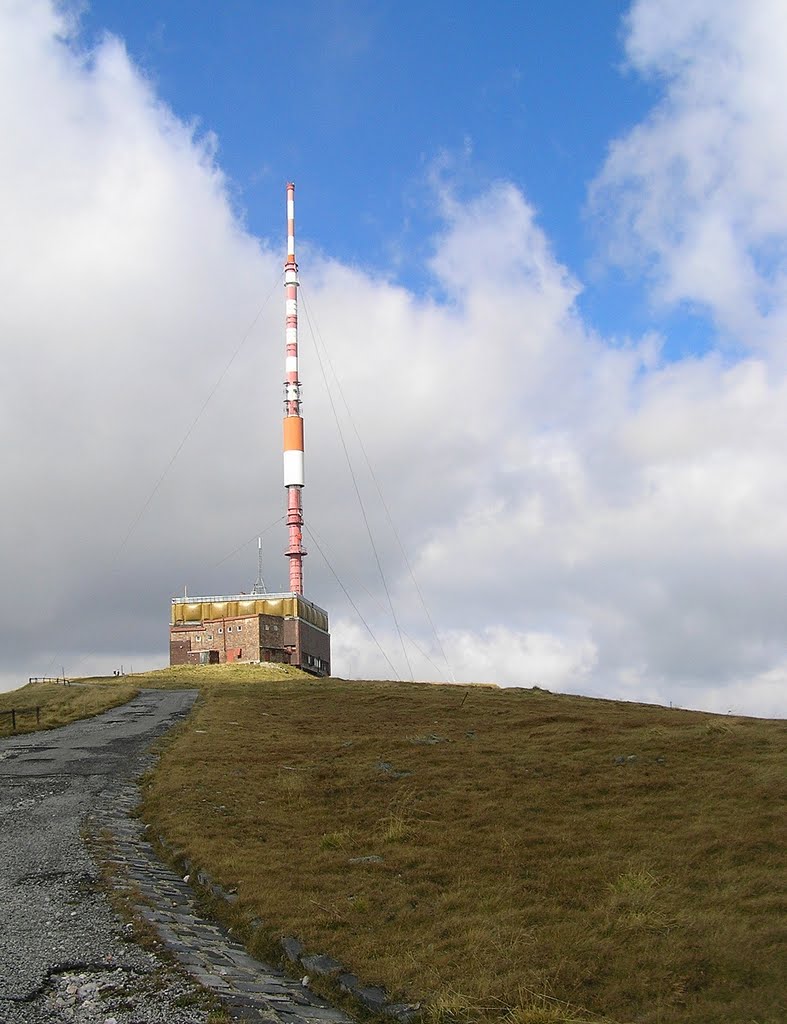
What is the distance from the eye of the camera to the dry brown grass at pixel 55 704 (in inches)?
1462

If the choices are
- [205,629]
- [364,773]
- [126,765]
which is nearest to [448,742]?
[364,773]

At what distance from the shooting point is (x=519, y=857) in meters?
12.5

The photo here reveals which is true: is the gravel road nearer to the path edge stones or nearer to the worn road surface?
the worn road surface

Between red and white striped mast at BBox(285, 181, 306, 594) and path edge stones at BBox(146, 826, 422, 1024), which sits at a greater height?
red and white striped mast at BBox(285, 181, 306, 594)

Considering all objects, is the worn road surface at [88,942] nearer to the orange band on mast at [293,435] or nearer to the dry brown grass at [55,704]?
the dry brown grass at [55,704]

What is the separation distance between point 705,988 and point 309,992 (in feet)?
12.5

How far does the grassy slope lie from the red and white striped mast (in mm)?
64176

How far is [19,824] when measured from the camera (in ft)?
55.8

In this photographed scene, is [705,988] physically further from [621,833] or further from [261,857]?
[261,857]

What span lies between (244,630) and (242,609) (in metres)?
5.17

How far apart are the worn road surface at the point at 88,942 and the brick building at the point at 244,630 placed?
65.8m

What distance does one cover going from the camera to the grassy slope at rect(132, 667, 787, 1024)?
322 inches

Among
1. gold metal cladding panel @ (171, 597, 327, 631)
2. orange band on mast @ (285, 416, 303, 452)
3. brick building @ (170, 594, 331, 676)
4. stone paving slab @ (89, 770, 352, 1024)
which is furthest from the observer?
gold metal cladding panel @ (171, 597, 327, 631)

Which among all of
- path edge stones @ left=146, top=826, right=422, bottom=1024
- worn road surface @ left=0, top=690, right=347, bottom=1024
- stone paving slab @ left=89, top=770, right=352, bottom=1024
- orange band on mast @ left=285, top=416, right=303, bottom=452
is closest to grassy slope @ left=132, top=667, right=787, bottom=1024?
path edge stones @ left=146, top=826, right=422, bottom=1024
